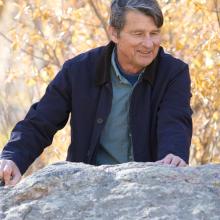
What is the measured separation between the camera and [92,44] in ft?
23.5

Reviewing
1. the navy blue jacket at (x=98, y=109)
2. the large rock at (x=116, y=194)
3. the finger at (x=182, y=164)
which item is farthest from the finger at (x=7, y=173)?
the finger at (x=182, y=164)

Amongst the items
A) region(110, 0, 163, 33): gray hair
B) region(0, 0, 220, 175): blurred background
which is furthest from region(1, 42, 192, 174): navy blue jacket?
region(0, 0, 220, 175): blurred background

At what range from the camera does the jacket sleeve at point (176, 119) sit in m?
3.92

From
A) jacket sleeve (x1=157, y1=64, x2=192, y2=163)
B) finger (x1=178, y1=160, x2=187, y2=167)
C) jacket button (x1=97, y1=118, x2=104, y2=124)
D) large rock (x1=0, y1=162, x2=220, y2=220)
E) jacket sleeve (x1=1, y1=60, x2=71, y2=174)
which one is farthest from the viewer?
jacket button (x1=97, y1=118, x2=104, y2=124)

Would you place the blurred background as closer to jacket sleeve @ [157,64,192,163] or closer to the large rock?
jacket sleeve @ [157,64,192,163]

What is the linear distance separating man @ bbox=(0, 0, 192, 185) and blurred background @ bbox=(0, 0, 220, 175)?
1777 mm

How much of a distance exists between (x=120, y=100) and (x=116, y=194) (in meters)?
1.19

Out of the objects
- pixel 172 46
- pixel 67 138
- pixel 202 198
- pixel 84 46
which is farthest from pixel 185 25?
pixel 202 198

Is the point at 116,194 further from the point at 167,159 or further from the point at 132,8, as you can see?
the point at 132,8

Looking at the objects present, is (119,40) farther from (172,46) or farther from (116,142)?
(172,46)

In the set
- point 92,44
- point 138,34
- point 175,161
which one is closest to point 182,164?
point 175,161

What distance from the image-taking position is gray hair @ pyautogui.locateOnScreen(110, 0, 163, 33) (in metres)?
4.09

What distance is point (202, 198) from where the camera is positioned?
3.05 meters

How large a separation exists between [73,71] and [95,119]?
10.3 inches
